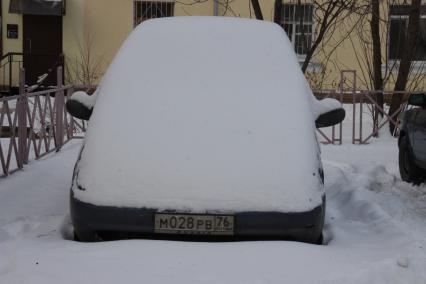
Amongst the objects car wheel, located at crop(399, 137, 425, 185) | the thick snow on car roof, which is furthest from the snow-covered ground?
car wheel, located at crop(399, 137, 425, 185)

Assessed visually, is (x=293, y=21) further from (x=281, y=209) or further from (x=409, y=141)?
(x=281, y=209)

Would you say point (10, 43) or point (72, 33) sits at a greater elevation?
point (72, 33)

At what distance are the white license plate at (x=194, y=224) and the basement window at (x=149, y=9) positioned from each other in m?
15.3

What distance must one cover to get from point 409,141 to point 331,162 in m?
1.60

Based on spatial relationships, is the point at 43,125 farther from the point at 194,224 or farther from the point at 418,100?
the point at 194,224

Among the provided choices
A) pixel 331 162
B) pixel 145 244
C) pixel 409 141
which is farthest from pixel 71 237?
pixel 331 162

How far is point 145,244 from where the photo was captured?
396 cm

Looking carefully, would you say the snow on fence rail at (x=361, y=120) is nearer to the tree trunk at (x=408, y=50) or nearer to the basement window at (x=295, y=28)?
the tree trunk at (x=408, y=50)

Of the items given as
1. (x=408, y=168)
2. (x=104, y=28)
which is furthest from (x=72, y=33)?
(x=408, y=168)

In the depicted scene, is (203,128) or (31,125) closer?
(203,128)

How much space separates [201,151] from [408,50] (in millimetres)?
9874

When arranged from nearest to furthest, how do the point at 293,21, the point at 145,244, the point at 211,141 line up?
the point at 145,244 → the point at 211,141 → the point at 293,21

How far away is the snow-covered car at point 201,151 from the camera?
4.05 metres

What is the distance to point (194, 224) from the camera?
403 cm
